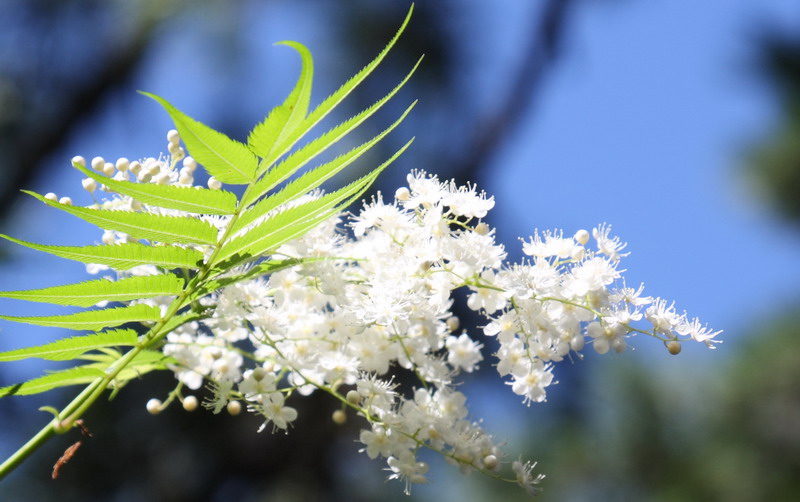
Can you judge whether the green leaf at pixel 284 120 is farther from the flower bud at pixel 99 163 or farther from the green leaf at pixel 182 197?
the flower bud at pixel 99 163

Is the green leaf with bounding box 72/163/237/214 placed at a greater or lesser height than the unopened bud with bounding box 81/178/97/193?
lesser

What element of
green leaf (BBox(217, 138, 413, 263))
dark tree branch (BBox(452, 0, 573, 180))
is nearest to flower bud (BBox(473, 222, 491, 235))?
green leaf (BBox(217, 138, 413, 263))

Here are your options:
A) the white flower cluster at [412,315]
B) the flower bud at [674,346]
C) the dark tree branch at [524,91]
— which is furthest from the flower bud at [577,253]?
the dark tree branch at [524,91]

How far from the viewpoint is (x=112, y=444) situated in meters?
6.54

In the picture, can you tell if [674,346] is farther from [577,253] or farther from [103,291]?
[103,291]

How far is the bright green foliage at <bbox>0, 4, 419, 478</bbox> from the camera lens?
63cm

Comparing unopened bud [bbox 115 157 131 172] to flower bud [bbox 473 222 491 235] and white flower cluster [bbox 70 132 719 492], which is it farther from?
flower bud [bbox 473 222 491 235]

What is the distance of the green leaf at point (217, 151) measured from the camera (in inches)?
23.5

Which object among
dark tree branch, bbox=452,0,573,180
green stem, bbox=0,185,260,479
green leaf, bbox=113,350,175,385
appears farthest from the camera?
dark tree branch, bbox=452,0,573,180

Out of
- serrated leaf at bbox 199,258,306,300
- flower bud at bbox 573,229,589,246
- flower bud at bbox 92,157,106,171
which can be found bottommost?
serrated leaf at bbox 199,258,306,300

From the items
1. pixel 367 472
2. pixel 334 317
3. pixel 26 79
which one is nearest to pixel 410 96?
pixel 26 79

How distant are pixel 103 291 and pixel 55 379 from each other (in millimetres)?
111

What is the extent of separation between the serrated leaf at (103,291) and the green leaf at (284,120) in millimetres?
130

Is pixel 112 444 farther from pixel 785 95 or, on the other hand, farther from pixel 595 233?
pixel 785 95
